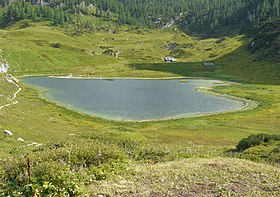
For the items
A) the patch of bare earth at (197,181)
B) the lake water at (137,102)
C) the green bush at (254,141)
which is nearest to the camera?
the patch of bare earth at (197,181)

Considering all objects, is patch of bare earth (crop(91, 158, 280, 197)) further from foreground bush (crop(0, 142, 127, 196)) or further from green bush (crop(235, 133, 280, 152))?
green bush (crop(235, 133, 280, 152))

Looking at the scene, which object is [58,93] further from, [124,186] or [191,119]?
[124,186]

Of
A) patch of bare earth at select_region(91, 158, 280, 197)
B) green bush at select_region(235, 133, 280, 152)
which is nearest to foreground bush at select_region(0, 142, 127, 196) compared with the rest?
patch of bare earth at select_region(91, 158, 280, 197)

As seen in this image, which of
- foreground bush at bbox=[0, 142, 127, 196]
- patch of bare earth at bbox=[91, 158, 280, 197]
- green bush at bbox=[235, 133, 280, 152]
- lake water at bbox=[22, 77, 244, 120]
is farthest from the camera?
lake water at bbox=[22, 77, 244, 120]

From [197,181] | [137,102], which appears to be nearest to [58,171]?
[197,181]

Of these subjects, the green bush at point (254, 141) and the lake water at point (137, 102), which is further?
the lake water at point (137, 102)

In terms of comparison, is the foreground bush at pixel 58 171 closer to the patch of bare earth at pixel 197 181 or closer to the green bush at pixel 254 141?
the patch of bare earth at pixel 197 181

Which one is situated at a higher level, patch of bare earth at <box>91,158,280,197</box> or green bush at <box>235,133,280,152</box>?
patch of bare earth at <box>91,158,280,197</box>

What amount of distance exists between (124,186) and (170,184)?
8.91 feet

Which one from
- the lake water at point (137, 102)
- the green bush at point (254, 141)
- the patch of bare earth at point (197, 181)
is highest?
the patch of bare earth at point (197, 181)

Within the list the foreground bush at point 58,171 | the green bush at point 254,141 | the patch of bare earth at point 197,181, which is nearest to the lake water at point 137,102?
the green bush at point 254,141

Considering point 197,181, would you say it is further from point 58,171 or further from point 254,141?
point 254,141

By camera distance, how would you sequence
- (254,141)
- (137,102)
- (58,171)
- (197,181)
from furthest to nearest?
1. (137,102)
2. (254,141)
3. (197,181)
4. (58,171)

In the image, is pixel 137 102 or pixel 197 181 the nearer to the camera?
pixel 197 181
